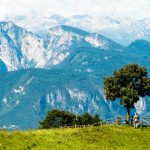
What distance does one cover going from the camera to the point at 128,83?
111 m

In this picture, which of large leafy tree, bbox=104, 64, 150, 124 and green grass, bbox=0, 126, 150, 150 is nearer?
green grass, bbox=0, 126, 150, 150

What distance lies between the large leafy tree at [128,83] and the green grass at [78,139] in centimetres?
2419

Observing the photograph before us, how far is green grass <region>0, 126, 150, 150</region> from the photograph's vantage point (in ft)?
227

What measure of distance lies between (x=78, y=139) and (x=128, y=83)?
125ft

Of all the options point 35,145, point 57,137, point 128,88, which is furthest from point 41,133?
point 128,88

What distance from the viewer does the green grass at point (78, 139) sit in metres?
69.2

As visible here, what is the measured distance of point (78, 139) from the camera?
247ft

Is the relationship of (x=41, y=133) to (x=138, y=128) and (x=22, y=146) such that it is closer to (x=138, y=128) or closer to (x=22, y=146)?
(x=22, y=146)

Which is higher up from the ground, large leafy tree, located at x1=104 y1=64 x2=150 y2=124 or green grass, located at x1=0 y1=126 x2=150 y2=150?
large leafy tree, located at x1=104 y1=64 x2=150 y2=124

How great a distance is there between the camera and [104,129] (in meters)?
84.2

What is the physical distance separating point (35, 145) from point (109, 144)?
38.5 feet

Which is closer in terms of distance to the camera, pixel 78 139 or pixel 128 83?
pixel 78 139

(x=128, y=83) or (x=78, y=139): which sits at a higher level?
(x=128, y=83)

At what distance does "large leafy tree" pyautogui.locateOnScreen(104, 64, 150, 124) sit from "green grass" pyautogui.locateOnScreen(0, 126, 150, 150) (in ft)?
79.4
